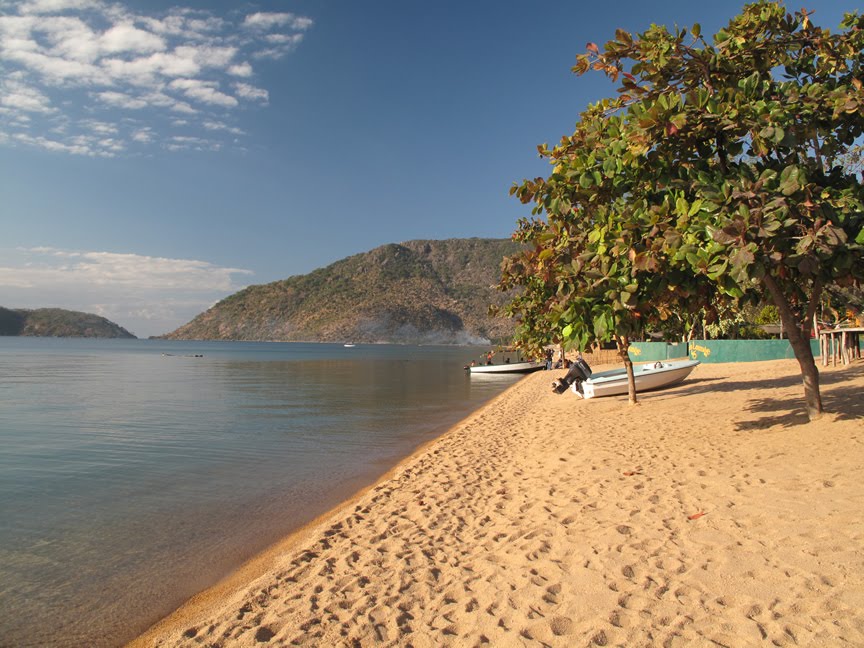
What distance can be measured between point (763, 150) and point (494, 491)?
216 inches

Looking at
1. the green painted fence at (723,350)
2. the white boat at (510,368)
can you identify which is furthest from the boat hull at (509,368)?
the green painted fence at (723,350)

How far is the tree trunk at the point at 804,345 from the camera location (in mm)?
8062

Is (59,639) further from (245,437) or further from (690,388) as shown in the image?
(690,388)

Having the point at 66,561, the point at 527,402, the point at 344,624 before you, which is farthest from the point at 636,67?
the point at 527,402

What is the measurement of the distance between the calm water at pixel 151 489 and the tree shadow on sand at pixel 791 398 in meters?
7.27

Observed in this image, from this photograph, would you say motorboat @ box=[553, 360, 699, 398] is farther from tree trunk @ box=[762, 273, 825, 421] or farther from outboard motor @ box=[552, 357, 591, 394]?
tree trunk @ box=[762, 273, 825, 421]

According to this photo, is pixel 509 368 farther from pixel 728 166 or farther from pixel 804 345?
pixel 728 166

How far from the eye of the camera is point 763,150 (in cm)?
668

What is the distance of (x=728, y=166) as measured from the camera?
8.07 m

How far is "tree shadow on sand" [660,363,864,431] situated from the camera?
9609mm

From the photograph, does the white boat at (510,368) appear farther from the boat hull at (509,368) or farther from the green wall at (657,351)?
the green wall at (657,351)

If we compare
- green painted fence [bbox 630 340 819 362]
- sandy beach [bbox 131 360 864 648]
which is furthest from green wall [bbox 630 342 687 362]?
sandy beach [bbox 131 360 864 648]

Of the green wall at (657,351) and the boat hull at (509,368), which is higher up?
the green wall at (657,351)

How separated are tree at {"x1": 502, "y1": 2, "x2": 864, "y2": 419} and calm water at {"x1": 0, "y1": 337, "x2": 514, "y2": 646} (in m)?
5.45
